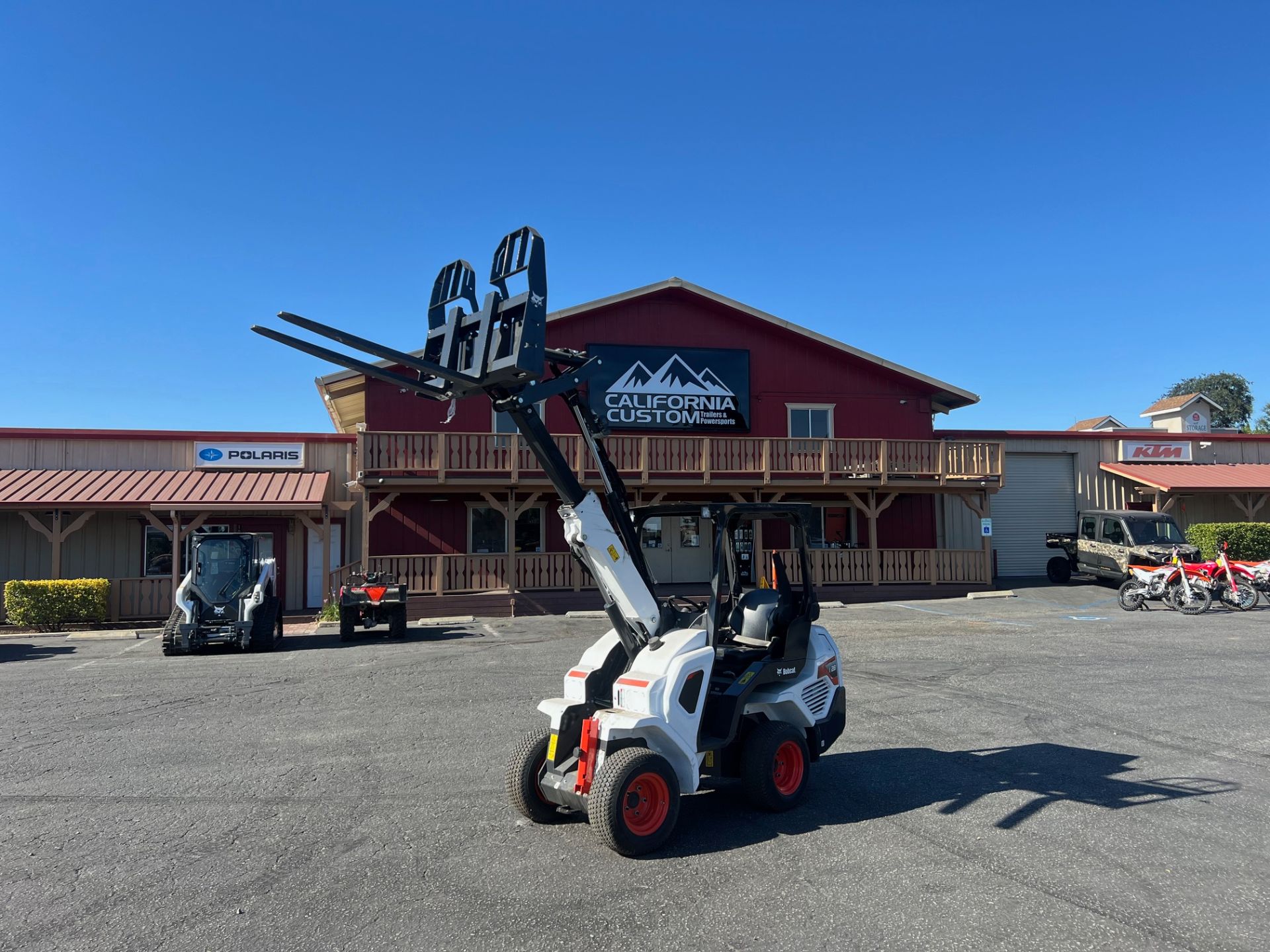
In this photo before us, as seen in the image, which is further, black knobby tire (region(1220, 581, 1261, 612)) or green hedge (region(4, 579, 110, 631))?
green hedge (region(4, 579, 110, 631))

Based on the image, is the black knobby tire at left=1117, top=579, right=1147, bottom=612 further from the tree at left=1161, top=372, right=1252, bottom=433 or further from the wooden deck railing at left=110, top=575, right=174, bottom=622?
the tree at left=1161, top=372, right=1252, bottom=433

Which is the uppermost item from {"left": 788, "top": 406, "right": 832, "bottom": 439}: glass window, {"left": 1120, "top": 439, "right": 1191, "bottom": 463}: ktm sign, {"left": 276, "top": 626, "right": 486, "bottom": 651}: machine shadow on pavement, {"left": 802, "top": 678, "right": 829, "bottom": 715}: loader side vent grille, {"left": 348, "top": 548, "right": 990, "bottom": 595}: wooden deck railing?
{"left": 788, "top": 406, "right": 832, "bottom": 439}: glass window

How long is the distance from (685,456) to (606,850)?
52.6 feet

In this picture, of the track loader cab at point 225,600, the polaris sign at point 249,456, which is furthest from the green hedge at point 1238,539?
the polaris sign at point 249,456

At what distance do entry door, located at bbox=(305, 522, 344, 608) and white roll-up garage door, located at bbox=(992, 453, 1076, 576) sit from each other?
706 inches

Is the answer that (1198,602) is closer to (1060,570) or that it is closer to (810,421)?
(1060,570)

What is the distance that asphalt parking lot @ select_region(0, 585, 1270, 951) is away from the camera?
4.16 meters

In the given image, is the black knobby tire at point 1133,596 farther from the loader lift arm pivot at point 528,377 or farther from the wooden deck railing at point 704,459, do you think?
the loader lift arm pivot at point 528,377

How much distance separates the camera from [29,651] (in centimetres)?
1465

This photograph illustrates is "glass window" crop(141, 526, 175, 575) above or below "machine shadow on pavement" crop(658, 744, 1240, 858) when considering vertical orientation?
above

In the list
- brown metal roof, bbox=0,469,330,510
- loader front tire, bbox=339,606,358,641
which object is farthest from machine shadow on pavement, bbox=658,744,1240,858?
brown metal roof, bbox=0,469,330,510

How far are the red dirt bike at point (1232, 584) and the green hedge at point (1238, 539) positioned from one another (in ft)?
18.4

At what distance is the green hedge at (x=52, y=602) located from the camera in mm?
17672

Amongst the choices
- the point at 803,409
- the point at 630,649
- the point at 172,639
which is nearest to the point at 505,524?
the point at 803,409
